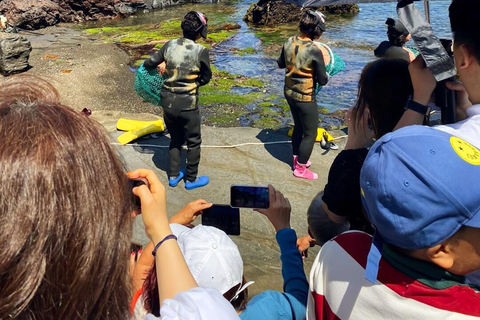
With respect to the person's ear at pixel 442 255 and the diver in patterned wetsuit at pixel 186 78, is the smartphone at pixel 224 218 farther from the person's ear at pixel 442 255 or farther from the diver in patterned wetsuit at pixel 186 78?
the diver in patterned wetsuit at pixel 186 78

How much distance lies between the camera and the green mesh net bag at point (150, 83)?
515 cm

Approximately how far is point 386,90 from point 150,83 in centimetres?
357

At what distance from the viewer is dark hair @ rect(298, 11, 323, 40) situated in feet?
15.8

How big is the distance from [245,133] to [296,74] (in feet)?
5.62

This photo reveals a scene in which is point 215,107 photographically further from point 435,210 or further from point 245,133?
point 435,210

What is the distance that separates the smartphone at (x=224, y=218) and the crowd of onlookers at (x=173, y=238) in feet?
1.87

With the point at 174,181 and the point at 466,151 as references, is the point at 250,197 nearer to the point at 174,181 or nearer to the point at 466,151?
the point at 466,151

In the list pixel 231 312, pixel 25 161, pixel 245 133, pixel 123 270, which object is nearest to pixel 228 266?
pixel 231 312

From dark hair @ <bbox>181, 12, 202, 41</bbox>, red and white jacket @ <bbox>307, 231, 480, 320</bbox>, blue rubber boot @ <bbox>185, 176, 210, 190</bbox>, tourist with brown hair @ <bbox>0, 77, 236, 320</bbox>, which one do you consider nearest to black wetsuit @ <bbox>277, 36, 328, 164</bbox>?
dark hair @ <bbox>181, 12, 202, 41</bbox>

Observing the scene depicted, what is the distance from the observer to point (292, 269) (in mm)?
1973

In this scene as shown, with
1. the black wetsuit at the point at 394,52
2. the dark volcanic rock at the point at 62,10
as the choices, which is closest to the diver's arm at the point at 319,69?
the black wetsuit at the point at 394,52

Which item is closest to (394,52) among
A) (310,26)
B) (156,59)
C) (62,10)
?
(310,26)

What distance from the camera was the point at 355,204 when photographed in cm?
211

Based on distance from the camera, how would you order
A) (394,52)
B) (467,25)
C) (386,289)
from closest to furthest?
(386,289), (467,25), (394,52)
